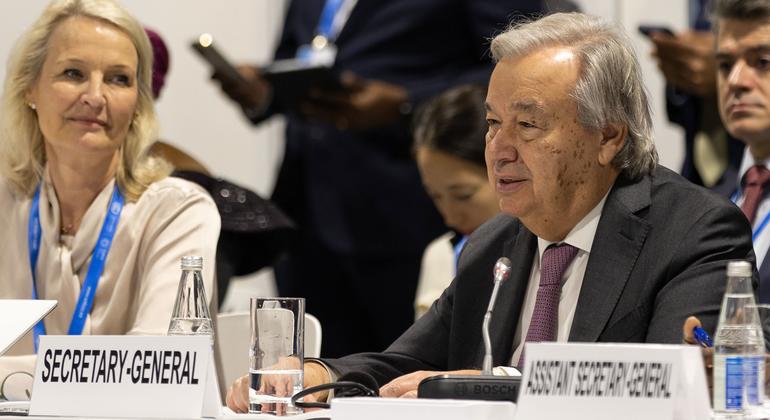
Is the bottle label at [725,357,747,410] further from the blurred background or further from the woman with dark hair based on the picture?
the blurred background

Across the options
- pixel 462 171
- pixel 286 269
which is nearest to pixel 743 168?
pixel 462 171

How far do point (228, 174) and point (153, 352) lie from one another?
5010mm

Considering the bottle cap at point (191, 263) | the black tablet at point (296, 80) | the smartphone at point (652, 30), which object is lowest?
the bottle cap at point (191, 263)

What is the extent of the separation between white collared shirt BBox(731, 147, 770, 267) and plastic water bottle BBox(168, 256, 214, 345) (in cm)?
140

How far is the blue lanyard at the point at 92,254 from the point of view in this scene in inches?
125

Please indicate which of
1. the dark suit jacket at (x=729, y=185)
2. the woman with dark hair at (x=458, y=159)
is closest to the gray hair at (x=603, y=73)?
the dark suit jacket at (x=729, y=185)

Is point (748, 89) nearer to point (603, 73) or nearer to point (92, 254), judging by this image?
point (603, 73)

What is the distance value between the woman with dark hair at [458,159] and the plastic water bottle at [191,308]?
6.54 ft

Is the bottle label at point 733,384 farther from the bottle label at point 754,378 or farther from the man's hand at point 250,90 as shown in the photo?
the man's hand at point 250,90

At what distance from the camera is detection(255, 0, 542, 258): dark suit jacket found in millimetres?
4953

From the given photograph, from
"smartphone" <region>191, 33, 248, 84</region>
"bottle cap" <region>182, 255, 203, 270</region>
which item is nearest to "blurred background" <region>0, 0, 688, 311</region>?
"smartphone" <region>191, 33, 248, 84</region>

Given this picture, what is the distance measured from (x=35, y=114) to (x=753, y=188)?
A: 1.93 metres

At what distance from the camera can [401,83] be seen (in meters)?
5.01

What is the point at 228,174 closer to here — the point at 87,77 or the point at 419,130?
the point at 419,130
